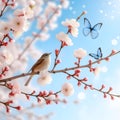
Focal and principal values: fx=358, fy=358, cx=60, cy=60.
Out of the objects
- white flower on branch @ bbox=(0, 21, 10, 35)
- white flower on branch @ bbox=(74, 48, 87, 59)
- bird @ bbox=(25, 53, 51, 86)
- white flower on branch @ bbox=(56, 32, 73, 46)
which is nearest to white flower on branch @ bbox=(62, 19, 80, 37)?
white flower on branch @ bbox=(56, 32, 73, 46)

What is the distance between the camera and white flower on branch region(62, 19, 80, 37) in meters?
5.60

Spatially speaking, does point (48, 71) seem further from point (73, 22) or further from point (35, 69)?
point (73, 22)

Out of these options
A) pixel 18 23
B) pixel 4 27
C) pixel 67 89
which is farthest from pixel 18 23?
pixel 67 89

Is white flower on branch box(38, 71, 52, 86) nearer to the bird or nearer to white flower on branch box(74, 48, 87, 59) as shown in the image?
the bird

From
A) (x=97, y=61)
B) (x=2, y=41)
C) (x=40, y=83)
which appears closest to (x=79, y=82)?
(x=97, y=61)

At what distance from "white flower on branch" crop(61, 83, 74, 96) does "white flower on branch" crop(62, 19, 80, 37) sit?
900 millimetres

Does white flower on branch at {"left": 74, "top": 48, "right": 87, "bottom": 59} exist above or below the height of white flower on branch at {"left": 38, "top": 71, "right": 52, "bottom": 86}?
above

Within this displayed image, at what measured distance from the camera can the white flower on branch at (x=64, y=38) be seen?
17.6 feet

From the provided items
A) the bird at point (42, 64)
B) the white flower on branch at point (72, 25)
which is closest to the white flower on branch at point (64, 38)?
the white flower on branch at point (72, 25)

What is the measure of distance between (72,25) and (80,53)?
0.46m

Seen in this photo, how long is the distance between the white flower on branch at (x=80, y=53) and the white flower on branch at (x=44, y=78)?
54 centimetres

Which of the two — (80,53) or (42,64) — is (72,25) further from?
(42,64)

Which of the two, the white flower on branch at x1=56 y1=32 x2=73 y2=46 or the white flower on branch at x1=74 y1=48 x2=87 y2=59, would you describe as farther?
the white flower on branch at x1=74 y1=48 x2=87 y2=59

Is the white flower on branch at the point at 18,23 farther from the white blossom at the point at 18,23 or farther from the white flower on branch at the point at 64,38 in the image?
the white flower on branch at the point at 64,38
